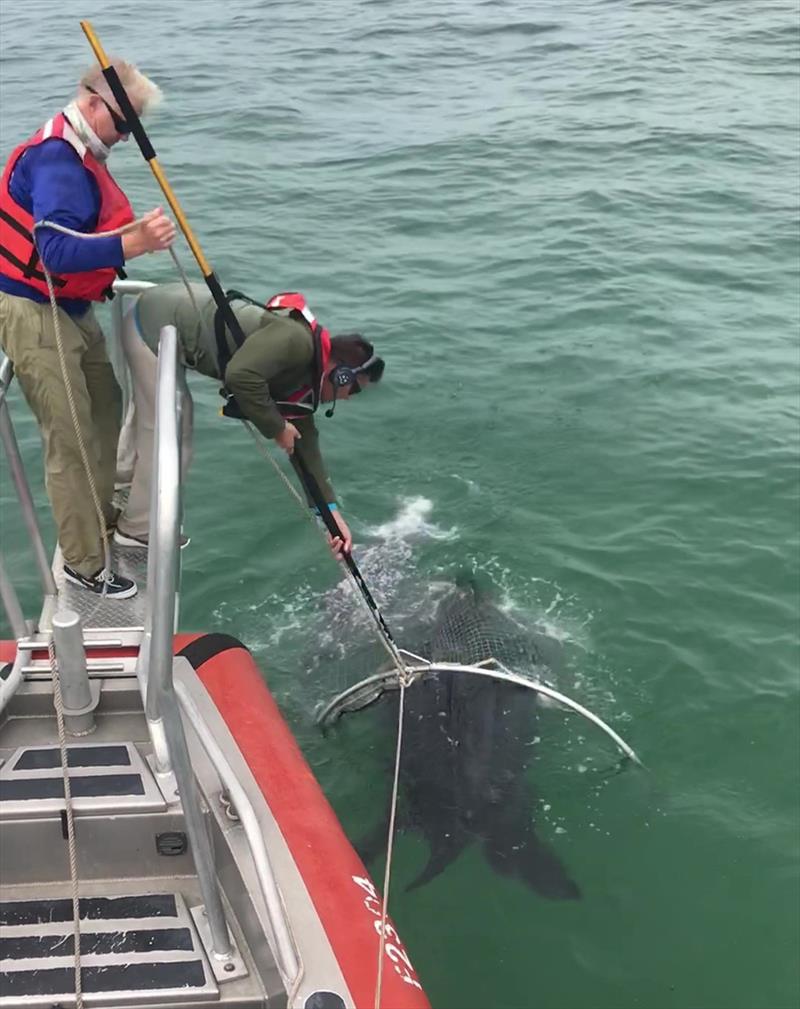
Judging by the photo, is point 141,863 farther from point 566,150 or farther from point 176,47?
point 176,47

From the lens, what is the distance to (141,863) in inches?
151

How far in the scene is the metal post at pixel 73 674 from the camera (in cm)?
385

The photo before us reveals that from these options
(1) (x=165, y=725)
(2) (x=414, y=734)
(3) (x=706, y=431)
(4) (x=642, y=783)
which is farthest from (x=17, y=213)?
(3) (x=706, y=431)

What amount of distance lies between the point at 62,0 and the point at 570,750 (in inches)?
1302

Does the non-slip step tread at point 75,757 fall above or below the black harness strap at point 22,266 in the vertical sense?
below

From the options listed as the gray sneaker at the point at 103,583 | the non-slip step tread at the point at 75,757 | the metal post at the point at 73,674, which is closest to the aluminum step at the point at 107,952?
the non-slip step tread at the point at 75,757

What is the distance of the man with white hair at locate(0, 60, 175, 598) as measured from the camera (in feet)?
14.5

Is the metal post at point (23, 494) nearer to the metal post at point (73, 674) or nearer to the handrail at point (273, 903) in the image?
the metal post at point (73, 674)

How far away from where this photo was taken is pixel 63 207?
4426 mm

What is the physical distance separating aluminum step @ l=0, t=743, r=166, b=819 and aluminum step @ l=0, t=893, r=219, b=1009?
34 centimetres

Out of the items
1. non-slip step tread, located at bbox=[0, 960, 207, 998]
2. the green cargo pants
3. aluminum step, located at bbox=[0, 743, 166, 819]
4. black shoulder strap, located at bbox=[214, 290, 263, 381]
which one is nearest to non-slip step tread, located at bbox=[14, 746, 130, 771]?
aluminum step, located at bbox=[0, 743, 166, 819]

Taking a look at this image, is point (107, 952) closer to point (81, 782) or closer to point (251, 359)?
point (81, 782)

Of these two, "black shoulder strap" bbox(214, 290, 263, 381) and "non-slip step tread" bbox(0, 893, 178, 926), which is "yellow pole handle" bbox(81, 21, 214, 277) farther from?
"non-slip step tread" bbox(0, 893, 178, 926)

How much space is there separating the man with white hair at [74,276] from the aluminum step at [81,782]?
47.8 inches
